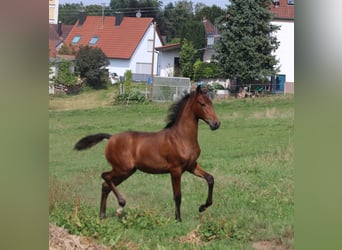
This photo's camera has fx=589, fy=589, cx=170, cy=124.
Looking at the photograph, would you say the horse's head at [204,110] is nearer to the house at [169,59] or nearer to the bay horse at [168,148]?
the bay horse at [168,148]

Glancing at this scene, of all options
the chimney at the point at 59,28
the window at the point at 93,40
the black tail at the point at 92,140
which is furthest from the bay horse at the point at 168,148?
the chimney at the point at 59,28

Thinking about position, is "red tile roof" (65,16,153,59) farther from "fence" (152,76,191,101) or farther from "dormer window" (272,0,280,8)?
"dormer window" (272,0,280,8)

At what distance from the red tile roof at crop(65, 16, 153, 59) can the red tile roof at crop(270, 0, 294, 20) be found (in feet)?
2.98

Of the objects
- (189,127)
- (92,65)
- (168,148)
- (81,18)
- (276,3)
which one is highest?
(276,3)

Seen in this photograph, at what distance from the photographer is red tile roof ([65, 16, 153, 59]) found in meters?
4.25

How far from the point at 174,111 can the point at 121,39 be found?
660 mm

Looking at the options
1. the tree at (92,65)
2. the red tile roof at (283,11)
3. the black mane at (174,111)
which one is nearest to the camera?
the red tile roof at (283,11)

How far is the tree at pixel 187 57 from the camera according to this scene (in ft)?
13.9

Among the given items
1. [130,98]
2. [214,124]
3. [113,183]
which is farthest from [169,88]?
[113,183]

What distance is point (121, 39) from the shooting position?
429 centimetres

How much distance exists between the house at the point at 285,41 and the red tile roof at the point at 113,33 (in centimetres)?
93

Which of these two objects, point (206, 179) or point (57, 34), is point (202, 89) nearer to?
point (206, 179)
